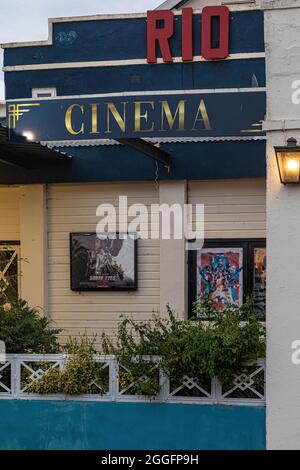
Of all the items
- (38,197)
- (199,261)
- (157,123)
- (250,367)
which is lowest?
(250,367)

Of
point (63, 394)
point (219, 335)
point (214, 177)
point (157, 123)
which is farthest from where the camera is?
point (214, 177)

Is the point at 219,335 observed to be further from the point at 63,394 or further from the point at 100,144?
the point at 100,144

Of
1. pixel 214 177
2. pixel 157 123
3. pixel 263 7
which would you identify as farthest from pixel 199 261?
pixel 263 7

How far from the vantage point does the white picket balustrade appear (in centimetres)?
655

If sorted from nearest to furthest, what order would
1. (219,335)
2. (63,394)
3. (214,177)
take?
(219,335) → (63,394) → (214,177)

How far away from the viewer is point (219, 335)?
6375 mm

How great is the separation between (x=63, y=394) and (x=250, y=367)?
1971 mm

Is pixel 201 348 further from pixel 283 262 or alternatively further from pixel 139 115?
pixel 139 115

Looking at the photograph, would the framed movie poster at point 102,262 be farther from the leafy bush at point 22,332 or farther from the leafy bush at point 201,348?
the leafy bush at point 201,348

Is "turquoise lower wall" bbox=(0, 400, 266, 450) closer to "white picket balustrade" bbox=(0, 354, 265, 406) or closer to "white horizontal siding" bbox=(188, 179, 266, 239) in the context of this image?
"white picket balustrade" bbox=(0, 354, 265, 406)

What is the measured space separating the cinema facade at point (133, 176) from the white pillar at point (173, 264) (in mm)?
15

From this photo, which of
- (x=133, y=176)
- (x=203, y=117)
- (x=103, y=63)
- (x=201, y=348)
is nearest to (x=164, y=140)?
A: (x=133, y=176)

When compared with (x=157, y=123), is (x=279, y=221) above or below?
below

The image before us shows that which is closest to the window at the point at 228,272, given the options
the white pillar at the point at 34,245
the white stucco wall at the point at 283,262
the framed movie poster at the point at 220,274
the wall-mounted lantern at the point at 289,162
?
the framed movie poster at the point at 220,274
